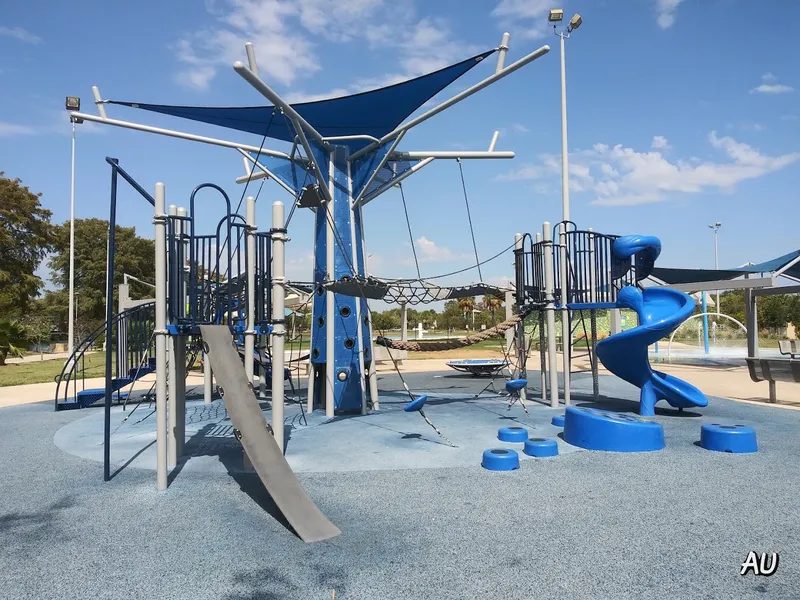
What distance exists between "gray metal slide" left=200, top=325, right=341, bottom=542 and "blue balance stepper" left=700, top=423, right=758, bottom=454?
5.82 meters

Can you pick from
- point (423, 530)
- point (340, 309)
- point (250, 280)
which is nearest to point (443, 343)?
point (340, 309)

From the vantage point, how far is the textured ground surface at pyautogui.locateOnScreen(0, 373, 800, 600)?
387 centimetres

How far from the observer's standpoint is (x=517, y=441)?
8.58m

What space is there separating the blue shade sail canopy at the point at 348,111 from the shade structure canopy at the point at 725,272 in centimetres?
1346

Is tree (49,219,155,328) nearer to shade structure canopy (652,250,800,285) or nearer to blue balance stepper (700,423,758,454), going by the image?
shade structure canopy (652,250,800,285)

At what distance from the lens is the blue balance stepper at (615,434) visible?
25.8ft

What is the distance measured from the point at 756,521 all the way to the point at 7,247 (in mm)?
49658

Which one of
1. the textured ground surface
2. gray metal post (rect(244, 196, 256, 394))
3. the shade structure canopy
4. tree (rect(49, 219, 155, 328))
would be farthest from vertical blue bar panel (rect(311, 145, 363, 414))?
tree (rect(49, 219, 155, 328))

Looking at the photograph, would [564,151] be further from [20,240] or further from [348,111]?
[20,240]

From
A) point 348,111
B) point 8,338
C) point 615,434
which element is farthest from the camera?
point 8,338

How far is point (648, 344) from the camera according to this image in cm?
1080

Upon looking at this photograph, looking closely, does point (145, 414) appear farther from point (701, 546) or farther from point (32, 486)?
point (701, 546)

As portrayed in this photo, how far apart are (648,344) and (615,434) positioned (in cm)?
356

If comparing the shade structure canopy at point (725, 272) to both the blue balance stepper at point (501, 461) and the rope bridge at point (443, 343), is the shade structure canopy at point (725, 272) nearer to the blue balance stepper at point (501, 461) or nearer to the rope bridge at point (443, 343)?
the rope bridge at point (443, 343)
